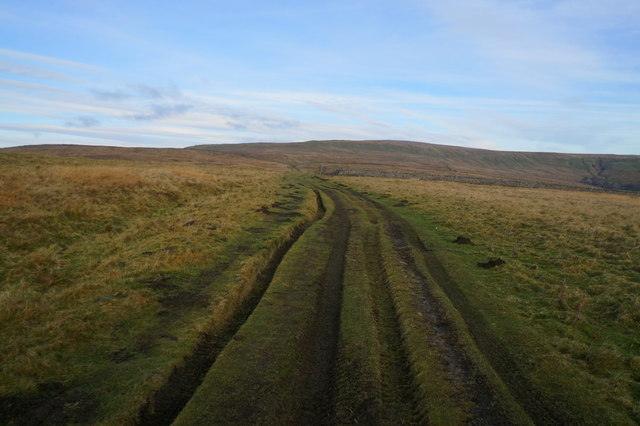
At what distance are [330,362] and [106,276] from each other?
931 centimetres

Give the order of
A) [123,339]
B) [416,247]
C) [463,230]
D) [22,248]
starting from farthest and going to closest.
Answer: [463,230] < [416,247] < [22,248] < [123,339]

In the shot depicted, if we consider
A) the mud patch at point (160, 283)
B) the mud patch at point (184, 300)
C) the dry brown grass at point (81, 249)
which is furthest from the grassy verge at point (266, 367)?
the mud patch at point (160, 283)

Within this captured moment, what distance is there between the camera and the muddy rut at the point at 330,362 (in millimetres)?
7035

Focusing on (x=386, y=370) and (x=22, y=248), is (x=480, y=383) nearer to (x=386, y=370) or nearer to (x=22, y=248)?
(x=386, y=370)

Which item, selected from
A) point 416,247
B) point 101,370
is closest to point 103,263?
point 101,370

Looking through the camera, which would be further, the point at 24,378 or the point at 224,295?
the point at 224,295

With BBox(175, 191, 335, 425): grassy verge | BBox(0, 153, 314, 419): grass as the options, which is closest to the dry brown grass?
BBox(0, 153, 314, 419): grass

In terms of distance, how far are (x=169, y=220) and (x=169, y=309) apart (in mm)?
13017

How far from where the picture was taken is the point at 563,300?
1330 cm

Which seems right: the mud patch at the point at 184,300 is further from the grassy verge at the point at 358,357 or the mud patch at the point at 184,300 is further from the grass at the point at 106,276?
the grassy verge at the point at 358,357

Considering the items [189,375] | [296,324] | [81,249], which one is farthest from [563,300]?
[81,249]

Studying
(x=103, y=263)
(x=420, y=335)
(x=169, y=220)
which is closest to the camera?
(x=420, y=335)

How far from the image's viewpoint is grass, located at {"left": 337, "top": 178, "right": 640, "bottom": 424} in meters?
8.34

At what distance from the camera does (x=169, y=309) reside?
11109 mm
